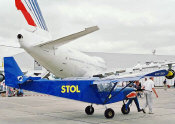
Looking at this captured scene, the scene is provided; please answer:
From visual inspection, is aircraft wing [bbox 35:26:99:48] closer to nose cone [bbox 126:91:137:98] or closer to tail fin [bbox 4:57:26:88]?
nose cone [bbox 126:91:137:98]

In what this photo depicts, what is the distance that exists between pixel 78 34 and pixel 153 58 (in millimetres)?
63102

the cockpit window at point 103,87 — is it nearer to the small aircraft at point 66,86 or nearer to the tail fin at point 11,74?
the small aircraft at point 66,86

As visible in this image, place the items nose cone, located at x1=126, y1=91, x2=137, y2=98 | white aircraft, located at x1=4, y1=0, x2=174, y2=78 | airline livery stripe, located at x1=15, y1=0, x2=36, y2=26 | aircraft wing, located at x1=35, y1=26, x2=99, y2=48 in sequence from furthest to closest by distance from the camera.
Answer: airline livery stripe, located at x1=15, y1=0, x2=36, y2=26 → white aircraft, located at x1=4, y1=0, x2=174, y2=78 → aircraft wing, located at x1=35, y1=26, x2=99, y2=48 → nose cone, located at x1=126, y1=91, x2=137, y2=98

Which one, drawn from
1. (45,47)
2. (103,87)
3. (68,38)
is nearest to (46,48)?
(45,47)

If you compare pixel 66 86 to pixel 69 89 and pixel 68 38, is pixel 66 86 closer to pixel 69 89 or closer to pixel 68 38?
pixel 69 89

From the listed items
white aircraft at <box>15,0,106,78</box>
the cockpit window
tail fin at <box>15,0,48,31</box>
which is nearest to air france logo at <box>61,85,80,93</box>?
the cockpit window

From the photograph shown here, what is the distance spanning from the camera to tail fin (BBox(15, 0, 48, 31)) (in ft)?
65.1

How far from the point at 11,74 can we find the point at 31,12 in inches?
389

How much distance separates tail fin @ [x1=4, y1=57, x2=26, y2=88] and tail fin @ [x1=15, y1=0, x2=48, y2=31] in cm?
897

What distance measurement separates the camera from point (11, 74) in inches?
466

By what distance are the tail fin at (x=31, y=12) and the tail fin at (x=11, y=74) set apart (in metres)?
8.97

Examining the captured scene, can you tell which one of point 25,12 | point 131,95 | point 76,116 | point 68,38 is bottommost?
point 76,116

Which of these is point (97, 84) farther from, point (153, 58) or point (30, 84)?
point (153, 58)

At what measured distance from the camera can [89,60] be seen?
2552 centimetres
